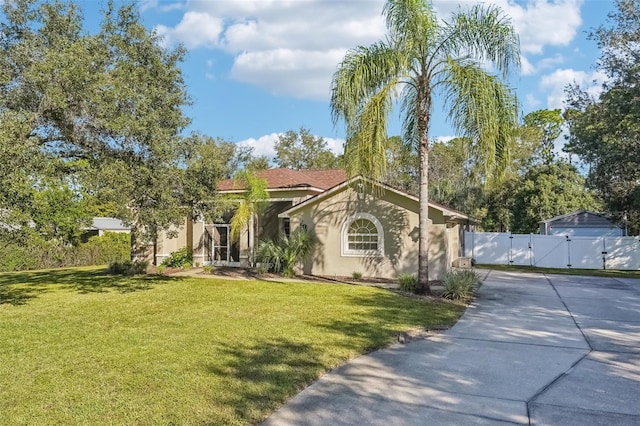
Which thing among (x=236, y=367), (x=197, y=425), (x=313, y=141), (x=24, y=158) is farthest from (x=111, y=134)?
(x=313, y=141)

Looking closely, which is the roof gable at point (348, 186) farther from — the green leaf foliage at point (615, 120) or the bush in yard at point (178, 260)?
the green leaf foliage at point (615, 120)

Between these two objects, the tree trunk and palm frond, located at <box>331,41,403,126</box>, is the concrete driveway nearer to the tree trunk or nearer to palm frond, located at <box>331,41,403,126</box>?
the tree trunk

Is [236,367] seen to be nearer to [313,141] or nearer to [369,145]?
[369,145]

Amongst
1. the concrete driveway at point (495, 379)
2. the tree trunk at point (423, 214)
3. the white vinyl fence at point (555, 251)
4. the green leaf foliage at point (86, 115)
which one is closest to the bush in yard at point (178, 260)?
the green leaf foliage at point (86, 115)

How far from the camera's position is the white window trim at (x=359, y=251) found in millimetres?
16219

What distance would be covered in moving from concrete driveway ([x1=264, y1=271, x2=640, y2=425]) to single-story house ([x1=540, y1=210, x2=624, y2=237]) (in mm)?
24940

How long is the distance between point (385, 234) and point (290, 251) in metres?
3.74

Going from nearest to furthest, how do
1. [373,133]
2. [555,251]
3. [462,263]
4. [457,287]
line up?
[373,133] < [457,287] < [462,263] < [555,251]

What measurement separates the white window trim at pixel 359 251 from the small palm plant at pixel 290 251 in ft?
3.82

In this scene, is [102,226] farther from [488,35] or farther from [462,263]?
[488,35]

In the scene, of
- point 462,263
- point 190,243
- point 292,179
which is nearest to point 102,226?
point 190,243

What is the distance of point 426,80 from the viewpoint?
491 inches

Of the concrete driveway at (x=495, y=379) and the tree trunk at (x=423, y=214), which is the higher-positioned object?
the tree trunk at (x=423, y=214)

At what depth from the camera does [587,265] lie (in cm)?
2198
